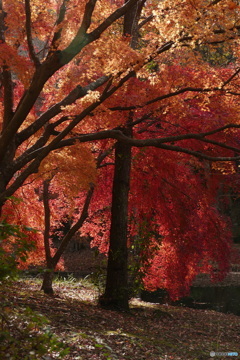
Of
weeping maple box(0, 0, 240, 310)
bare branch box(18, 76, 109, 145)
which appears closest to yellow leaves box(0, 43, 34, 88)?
weeping maple box(0, 0, 240, 310)

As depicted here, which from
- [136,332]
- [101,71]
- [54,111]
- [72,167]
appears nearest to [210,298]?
[136,332]

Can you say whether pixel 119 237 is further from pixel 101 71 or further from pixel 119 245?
pixel 101 71

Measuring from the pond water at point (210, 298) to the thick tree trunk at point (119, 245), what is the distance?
6.00m

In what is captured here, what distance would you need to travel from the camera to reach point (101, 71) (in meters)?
7.59

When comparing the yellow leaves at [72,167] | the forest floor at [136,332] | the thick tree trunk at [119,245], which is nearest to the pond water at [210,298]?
the forest floor at [136,332]

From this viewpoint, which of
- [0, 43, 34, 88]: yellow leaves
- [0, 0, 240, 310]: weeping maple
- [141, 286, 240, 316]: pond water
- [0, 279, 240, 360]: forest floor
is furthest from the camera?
[141, 286, 240, 316]: pond water

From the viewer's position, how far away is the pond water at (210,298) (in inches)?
612

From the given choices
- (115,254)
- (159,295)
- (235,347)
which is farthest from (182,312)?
(159,295)

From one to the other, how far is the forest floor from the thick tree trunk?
406 millimetres

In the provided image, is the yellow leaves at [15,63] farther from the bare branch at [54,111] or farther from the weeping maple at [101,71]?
the bare branch at [54,111]

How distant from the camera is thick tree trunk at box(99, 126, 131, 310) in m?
9.71

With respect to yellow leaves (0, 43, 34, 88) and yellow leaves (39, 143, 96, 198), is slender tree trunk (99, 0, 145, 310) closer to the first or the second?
yellow leaves (39, 143, 96, 198)

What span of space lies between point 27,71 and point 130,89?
2706 mm

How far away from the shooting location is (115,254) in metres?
9.81
